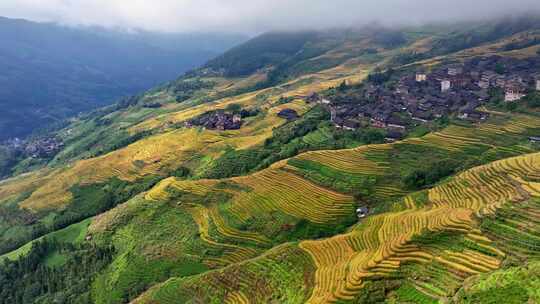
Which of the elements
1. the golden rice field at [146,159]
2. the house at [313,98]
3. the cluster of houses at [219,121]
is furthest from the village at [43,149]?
the house at [313,98]

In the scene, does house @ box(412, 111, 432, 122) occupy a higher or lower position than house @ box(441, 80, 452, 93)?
lower

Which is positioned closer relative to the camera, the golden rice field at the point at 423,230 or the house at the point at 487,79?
the golden rice field at the point at 423,230

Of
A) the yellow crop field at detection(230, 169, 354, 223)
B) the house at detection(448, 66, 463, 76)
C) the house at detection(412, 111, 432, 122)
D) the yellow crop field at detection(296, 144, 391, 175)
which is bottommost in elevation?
the yellow crop field at detection(230, 169, 354, 223)

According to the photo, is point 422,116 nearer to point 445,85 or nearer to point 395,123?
point 395,123

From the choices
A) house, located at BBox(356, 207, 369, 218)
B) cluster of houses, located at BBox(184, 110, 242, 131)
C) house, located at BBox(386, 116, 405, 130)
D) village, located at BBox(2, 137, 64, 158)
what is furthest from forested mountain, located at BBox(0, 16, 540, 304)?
village, located at BBox(2, 137, 64, 158)

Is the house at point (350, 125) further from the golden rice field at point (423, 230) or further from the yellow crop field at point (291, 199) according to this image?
the golden rice field at point (423, 230)

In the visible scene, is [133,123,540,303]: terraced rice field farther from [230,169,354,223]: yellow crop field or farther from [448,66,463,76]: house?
[448,66,463,76]: house

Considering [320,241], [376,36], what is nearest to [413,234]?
[320,241]
